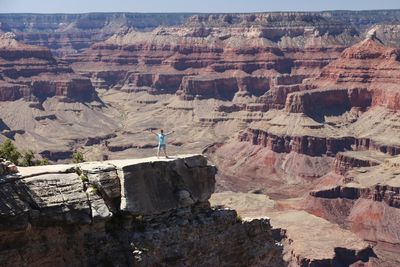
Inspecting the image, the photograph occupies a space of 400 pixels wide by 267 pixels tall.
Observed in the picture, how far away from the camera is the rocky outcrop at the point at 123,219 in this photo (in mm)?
21016

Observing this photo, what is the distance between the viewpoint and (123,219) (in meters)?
23.2

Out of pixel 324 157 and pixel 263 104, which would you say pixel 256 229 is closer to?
pixel 324 157

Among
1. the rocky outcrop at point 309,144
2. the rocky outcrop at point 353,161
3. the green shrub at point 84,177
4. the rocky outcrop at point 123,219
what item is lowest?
the rocky outcrop at point 309,144

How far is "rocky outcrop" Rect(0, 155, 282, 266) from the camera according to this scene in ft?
68.9

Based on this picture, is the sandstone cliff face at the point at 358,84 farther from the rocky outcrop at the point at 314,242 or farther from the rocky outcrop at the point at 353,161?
the rocky outcrop at the point at 314,242

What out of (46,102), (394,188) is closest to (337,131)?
(394,188)

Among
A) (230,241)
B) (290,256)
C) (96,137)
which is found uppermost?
(230,241)

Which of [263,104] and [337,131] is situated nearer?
[337,131]

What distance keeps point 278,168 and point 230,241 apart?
111724 mm

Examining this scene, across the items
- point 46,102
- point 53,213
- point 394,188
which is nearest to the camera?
point 53,213

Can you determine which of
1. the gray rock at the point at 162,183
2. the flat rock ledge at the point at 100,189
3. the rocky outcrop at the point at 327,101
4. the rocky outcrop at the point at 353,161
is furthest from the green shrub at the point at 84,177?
the rocky outcrop at the point at 327,101

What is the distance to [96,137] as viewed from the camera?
563 feet

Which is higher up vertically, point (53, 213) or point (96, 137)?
point (53, 213)

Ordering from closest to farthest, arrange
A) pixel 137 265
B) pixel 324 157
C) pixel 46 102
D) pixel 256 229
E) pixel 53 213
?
pixel 53 213 < pixel 137 265 < pixel 256 229 < pixel 324 157 < pixel 46 102
